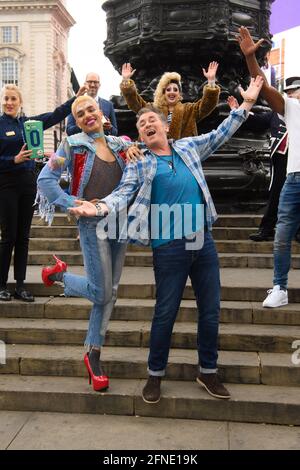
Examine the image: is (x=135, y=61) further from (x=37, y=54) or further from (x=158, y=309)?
(x=37, y=54)

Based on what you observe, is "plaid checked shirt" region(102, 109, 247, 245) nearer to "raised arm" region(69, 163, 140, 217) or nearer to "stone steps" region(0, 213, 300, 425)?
"raised arm" region(69, 163, 140, 217)

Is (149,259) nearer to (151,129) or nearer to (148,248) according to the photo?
(148,248)

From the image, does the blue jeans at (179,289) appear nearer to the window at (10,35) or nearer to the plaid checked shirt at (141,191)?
the plaid checked shirt at (141,191)

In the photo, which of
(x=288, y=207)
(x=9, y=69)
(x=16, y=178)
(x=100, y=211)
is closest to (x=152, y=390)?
(x=100, y=211)

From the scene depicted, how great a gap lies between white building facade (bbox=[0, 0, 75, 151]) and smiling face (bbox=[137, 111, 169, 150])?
58880mm

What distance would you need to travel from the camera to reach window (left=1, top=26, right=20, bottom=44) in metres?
64.9

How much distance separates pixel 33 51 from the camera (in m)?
63.4

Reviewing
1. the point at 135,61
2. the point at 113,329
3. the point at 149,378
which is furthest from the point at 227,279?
the point at 135,61

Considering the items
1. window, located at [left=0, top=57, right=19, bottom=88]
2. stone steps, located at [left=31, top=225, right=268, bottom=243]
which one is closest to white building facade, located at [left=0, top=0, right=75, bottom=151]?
window, located at [left=0, top=57, right=19, bottom=88]

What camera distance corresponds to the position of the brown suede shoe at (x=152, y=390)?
3.54 meters

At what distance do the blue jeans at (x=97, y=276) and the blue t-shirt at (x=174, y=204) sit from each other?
371 millimetres

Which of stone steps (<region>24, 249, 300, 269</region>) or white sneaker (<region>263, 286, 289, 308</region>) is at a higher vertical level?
stone steps (<region>24, 249, 300, 269</region>)

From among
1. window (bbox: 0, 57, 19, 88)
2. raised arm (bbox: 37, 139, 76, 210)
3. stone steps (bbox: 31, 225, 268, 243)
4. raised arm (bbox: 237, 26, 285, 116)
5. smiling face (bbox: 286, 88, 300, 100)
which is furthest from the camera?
window (bbox: 0, 57, 19, 88)

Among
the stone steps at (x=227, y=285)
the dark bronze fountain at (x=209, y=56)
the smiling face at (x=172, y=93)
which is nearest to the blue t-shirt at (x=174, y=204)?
the stone steps at (x=227, y=285)
